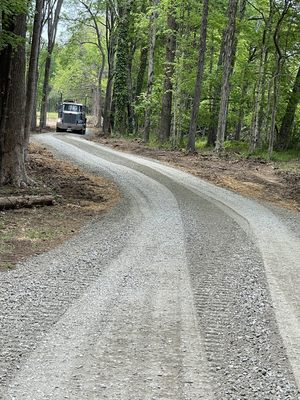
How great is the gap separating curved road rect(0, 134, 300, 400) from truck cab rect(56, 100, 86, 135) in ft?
102

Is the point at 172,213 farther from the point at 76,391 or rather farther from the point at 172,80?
the point at 172,80

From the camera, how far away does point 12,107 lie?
11.2 metres

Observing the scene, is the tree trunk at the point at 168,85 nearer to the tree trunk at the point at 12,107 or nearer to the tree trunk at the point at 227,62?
the tree trunk at the point at 227,62

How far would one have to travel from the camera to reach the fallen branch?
9.81 m

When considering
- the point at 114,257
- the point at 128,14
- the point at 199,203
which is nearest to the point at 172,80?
the point at 128,14

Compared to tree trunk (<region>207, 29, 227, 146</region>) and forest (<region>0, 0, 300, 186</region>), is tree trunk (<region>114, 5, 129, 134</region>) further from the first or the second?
tree trunk (<region>207, 29, 227, 146</region>)

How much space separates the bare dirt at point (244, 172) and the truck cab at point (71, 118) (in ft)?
48.5

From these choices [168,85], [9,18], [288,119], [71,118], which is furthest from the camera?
[71,118]

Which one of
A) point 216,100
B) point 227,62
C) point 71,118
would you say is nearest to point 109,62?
point 71,118

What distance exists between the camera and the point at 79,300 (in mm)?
5090

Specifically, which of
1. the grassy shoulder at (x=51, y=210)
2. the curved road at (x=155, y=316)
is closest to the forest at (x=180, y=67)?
the grassy shoulder at (x=51, y=210)

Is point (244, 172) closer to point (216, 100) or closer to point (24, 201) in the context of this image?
point (24, 201)

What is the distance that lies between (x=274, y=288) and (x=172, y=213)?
4.72 meters

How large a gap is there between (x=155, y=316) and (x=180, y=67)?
21.2 meters
